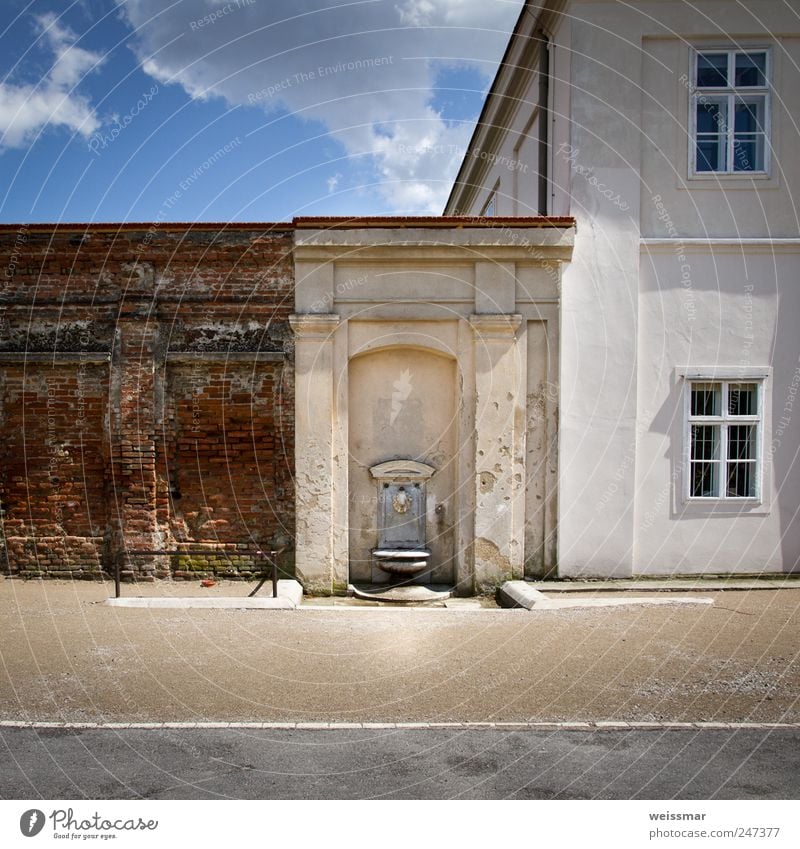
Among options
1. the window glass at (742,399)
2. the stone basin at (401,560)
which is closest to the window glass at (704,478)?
the window glass at (742,399)

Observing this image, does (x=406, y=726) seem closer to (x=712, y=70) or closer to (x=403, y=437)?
(x=403, y=437)

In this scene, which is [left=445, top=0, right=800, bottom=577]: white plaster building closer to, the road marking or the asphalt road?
the road marking

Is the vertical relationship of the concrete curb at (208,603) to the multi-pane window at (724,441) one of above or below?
below

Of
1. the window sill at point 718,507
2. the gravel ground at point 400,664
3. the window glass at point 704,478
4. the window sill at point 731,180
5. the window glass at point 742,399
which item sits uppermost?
the window sill at point 731,180

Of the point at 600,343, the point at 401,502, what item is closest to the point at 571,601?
the point at 401,502

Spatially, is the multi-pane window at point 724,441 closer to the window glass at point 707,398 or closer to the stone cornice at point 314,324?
the window glass at point 707,398

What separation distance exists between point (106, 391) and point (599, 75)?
342 inches

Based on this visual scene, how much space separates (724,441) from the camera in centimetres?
1155

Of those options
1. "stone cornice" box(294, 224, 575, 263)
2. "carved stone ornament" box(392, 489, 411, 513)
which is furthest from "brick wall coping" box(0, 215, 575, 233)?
"carved stone ornament" box(392, 489, 411, 513)

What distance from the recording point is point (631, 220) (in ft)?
37.6

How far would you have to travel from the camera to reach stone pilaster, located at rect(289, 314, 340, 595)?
11297mm

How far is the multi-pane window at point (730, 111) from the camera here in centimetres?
1163
